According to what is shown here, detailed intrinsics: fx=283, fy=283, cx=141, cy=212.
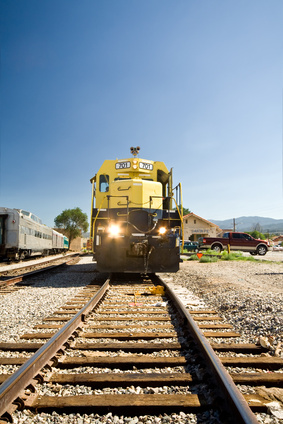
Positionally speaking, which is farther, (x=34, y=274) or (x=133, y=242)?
(x=34, y=274)

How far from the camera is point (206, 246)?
77.8 ft

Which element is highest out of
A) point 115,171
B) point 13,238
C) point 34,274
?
point 115,171

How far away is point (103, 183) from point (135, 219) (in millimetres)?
1869

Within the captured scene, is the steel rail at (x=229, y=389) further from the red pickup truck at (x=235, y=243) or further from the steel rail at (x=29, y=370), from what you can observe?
the red pickup truck at (x=235, y=243)

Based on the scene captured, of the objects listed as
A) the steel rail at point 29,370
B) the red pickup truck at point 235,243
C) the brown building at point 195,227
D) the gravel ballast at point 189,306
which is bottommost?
the gravel ballast at point 189,306

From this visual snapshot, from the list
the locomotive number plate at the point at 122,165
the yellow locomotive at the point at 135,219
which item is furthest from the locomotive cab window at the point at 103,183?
the locomotive number plate at the point at 122,165

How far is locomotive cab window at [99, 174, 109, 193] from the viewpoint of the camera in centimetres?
896

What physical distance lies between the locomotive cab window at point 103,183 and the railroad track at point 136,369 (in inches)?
205

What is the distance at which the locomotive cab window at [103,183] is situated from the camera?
896 cm

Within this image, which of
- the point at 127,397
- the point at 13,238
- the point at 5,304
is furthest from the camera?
the point at 13,238

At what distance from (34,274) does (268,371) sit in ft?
28.2

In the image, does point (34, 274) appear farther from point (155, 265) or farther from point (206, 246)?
point (206, 246)

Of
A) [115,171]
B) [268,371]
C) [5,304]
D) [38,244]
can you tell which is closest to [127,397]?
[268,371]

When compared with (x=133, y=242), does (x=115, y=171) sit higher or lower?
Answer: higher
